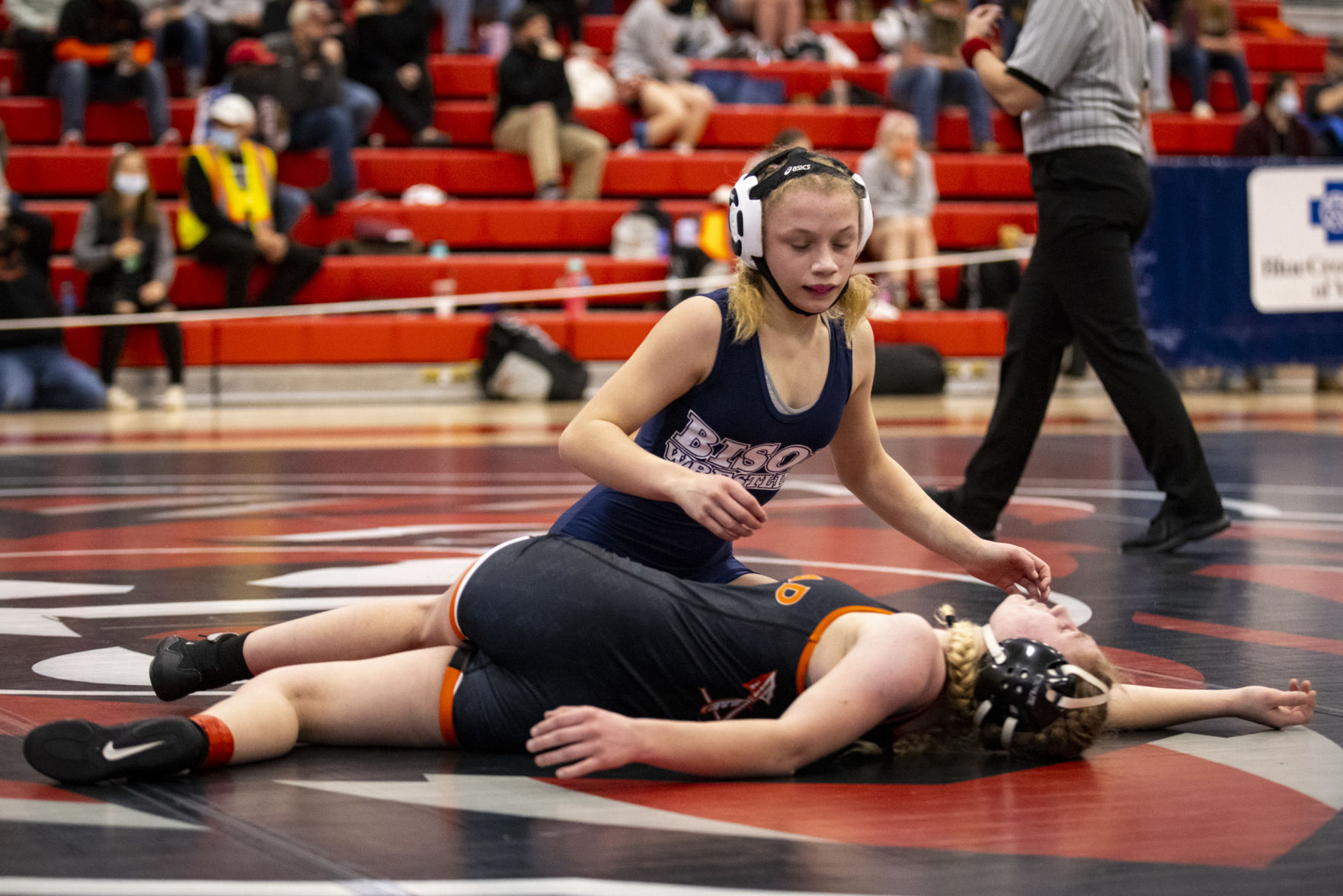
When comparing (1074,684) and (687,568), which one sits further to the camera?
(687,568)

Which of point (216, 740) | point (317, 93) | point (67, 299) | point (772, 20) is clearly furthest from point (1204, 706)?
point (772, 20)

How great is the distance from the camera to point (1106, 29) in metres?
4.68

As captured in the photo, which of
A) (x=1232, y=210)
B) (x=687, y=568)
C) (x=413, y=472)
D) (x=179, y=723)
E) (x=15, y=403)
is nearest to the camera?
(x=179, y=723)

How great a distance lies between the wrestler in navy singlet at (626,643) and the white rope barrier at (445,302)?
775 cm

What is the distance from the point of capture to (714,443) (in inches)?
106

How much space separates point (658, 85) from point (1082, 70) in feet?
26.9

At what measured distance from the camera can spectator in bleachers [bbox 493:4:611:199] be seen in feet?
38.1

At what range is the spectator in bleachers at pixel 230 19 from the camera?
479 inches

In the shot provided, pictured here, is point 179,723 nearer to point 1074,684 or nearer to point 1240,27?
point 1074,684

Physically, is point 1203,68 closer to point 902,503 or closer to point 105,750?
point 902,503

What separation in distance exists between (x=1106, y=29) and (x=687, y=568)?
2716 millimetres

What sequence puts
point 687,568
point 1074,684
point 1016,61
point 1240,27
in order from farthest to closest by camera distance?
1. point 1240,27
2. point 1016,61
3. point 687,568
4. point 1074,684

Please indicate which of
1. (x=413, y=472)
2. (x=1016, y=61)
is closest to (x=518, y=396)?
(x=413, y=472)

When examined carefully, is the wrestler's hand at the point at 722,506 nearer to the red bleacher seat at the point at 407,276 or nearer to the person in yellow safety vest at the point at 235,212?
the person in yellow safety vest at the point at 235,212
